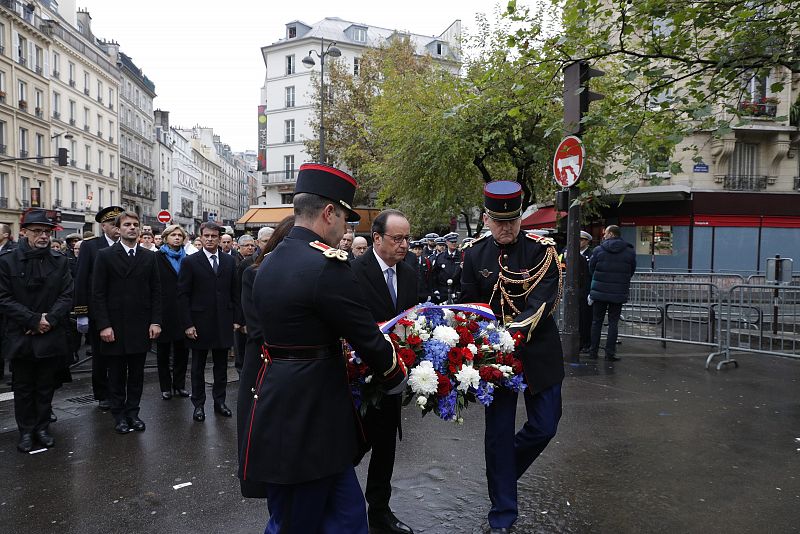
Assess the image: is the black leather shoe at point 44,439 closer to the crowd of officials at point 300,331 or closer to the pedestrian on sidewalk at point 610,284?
the crowd of officials at point 300,331

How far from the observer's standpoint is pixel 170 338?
7488 mm

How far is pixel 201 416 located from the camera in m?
6.59

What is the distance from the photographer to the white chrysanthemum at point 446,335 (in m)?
3.52

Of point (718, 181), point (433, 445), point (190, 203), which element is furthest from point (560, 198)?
point (190, 203)

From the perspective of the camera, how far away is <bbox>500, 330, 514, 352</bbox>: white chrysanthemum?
12.1 feet

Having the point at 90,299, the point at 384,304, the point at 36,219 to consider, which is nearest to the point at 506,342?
the point at 384,304

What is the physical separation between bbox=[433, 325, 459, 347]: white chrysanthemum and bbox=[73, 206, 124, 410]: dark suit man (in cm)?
499

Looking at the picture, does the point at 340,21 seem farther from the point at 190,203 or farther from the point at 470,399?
the point at 470,399

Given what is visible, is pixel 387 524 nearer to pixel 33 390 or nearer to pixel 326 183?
pixel 326 183

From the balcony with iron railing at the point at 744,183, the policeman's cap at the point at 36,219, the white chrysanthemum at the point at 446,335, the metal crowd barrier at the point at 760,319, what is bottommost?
the metal crowd barrier at the point at 760,319

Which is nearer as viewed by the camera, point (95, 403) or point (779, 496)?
point (779, 496)

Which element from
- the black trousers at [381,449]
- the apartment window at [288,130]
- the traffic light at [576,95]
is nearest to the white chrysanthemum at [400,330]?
the black trousers at [381,449]

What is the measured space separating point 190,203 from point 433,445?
88.5 metres

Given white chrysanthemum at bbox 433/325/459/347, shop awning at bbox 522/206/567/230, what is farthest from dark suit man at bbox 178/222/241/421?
shop awning at bbox 522/206/567/230
